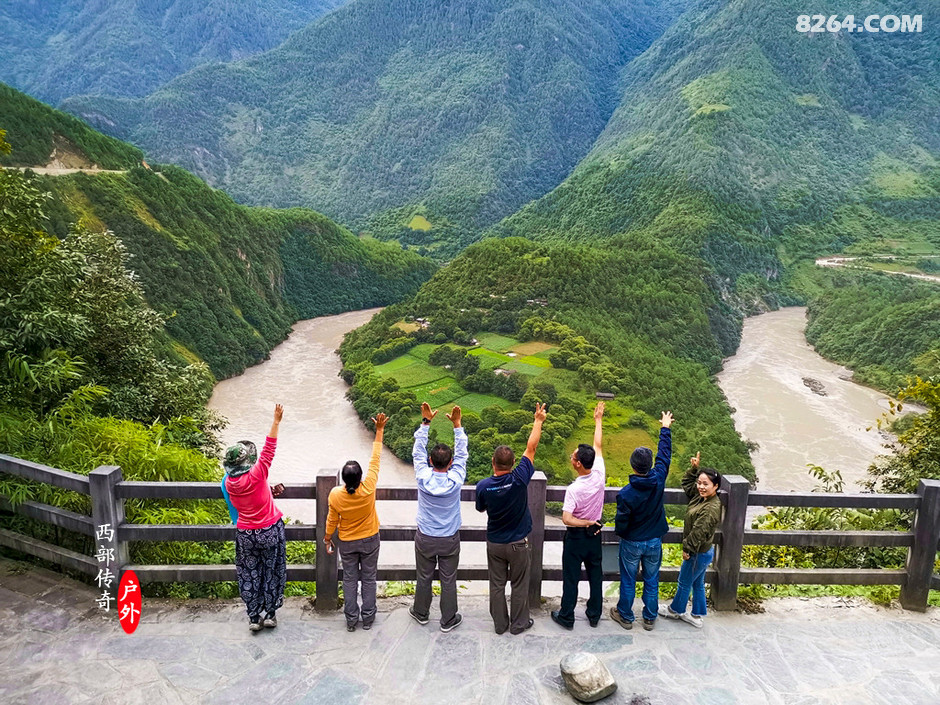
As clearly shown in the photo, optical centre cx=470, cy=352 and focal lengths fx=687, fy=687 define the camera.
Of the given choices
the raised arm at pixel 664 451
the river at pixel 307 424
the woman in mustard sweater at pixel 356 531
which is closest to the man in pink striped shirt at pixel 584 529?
the raised arm at pixel 664 451

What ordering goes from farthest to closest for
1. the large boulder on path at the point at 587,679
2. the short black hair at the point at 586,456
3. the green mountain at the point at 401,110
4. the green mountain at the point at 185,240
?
the green mountain at the point at 401,110 → the green mountain at the point at 185,240 → the short black hair at the point at 586,456 → the large boulder on path at the point at 587,679

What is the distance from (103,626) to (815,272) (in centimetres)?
9271

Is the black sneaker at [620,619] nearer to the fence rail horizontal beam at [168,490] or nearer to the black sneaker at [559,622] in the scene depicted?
the black sneaker at [559,622]

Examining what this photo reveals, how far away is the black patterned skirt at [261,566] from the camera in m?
6.16

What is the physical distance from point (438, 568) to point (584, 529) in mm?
1453

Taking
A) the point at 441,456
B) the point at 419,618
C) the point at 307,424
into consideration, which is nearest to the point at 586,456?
the point at 441,456

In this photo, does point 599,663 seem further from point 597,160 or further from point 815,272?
point 597,160

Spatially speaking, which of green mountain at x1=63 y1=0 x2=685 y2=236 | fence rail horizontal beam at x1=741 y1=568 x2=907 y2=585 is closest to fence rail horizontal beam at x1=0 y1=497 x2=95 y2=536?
fence rail horizontal beam at x1=741 y1=568 x2=907 y2=585

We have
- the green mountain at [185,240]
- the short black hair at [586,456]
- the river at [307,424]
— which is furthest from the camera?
the green mountain at [185,240]

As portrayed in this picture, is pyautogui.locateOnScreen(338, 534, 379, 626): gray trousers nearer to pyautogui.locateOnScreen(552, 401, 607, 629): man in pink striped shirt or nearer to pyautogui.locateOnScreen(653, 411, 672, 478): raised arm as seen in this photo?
pyautogui.locateOnScreen(552, 401, 607, 629): man in pink striped shirt

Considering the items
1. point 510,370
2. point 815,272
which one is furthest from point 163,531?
point 815,272

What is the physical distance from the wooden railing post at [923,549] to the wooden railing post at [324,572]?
5874mm

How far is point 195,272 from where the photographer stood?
5591 centimetres

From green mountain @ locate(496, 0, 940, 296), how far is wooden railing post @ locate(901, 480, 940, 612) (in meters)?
71.3
